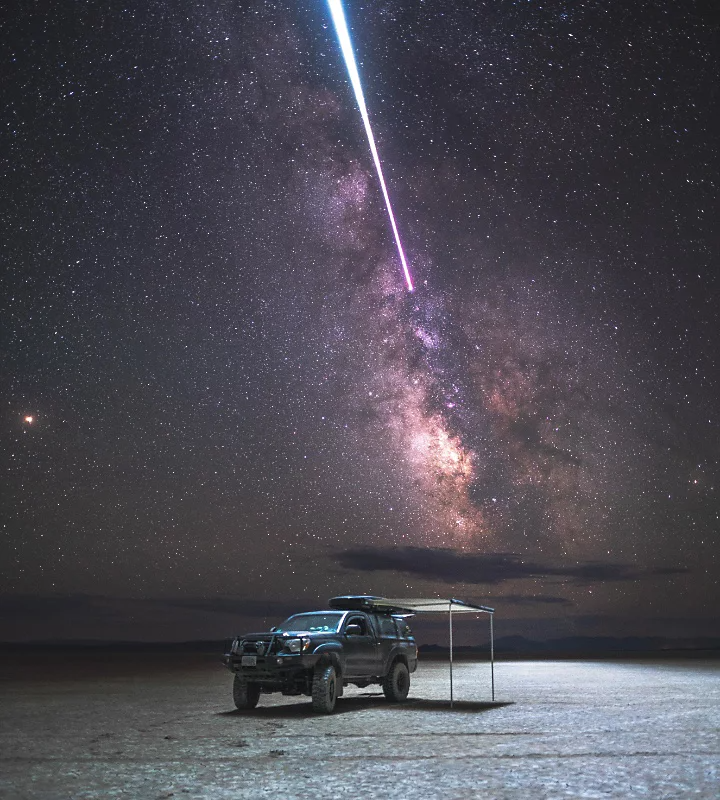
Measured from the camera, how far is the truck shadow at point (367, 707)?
1719cm

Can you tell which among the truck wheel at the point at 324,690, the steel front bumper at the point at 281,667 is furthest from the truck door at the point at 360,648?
the steel front bumper at the point at 281,667

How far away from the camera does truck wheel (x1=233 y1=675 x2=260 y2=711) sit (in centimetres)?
1805

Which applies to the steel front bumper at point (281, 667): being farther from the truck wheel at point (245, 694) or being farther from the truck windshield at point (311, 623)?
the truck windshield at point (311, 623)

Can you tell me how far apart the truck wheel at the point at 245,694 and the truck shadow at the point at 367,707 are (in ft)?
0.48

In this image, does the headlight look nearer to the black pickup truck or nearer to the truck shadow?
the black pickup truck

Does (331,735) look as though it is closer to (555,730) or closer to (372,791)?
(555,730)

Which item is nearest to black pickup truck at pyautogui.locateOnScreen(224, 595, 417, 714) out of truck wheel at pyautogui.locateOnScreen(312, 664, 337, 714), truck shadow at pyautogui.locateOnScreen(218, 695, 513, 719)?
truck wheel at pyautogui.locateOnScreen(312, 664, 337, 714)

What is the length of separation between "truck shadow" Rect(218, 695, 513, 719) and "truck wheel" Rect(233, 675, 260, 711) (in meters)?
0.15

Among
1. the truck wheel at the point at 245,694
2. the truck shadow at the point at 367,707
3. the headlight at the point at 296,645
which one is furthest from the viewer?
the truck wheel at the point at 245,694

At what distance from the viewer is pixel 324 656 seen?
692 inches

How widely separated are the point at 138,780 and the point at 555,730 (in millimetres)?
7169

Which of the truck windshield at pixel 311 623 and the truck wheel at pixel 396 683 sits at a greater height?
the truck windshield at pixel 311 623

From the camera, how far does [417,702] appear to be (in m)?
20.3

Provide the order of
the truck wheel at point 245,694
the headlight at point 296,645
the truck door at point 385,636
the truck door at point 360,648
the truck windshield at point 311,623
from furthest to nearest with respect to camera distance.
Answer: the truck door at point 385,636 → the truck windshield at point 311,623 → the truck door at point 360,648 → the truck wheel at point 245,694 → the headlight at point 296,645
